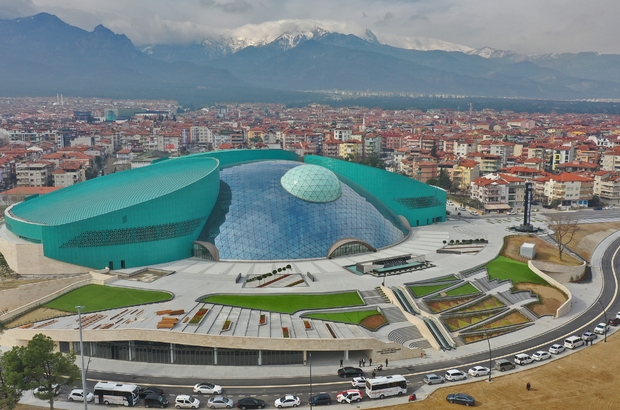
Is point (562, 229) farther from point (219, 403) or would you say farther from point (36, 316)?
point (36, 316)

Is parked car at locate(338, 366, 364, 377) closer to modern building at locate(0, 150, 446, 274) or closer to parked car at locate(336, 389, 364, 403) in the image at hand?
parked car at locate(336, 389, 364, 403)

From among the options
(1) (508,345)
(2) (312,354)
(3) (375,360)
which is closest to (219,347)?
(2) (312,354)

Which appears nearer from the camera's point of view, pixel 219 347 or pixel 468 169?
pixel 219 347

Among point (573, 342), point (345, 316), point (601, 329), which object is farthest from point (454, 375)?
point (601, 329)

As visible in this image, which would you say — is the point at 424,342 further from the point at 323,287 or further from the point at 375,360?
the point at 323,287

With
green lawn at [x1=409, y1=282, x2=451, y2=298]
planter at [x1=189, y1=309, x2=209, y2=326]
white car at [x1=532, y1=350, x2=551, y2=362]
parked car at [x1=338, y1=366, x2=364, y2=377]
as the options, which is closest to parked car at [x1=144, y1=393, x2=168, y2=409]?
planter at [x1=189, y1=309, x2=209, y2=326]

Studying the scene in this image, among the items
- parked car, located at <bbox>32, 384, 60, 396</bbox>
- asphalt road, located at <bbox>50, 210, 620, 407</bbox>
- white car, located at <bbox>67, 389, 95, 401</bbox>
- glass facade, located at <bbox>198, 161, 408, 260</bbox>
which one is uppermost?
glass facade, located at <bbox>198, 161, 408, 260</bbox>

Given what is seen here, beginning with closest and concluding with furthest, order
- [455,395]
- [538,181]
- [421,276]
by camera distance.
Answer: [455,395], [421,276], [538,181]
